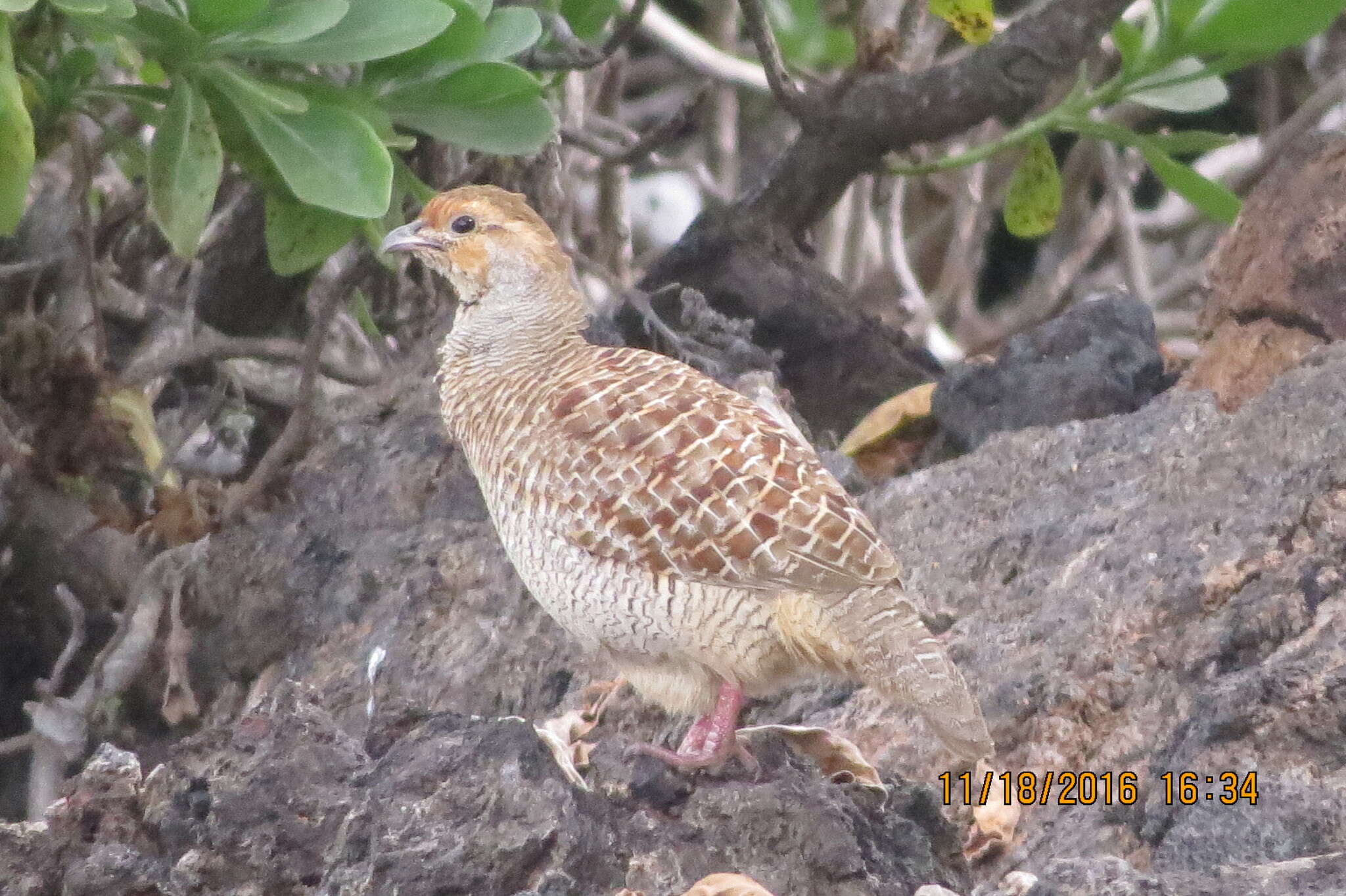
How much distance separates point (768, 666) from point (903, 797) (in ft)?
1.67

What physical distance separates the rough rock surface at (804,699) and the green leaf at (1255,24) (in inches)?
36.6

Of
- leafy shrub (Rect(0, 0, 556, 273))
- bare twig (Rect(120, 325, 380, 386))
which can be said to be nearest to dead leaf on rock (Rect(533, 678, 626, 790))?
leafy shrub (Rect(0, 0, 556, 273))

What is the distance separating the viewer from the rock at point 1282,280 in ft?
13.5

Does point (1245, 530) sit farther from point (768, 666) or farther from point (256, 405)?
point (256, 405)

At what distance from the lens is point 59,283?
468 cm

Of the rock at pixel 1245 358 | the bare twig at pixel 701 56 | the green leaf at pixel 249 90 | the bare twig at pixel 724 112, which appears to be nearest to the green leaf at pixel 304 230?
the green leaf at pixel 249 90

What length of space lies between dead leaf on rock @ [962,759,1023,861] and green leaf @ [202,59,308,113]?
180 cm

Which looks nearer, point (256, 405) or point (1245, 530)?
point (1245, 530)

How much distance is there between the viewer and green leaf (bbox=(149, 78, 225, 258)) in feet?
12.0

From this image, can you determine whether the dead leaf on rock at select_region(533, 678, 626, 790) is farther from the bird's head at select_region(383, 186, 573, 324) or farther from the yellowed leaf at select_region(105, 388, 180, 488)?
the yellowed leaf at select_region(105, 388, 180, 488)

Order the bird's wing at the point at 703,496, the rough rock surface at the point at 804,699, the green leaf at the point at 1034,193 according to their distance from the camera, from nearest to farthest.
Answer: the rough rock surface at the point at 804,699 → the bird's wing at the point at 703,496 → the green leaf at the point at 1034,193

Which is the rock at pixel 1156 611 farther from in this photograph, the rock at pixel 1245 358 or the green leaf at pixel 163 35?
the green leaf at pixel 163 35

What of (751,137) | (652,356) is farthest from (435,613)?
(751,137)
